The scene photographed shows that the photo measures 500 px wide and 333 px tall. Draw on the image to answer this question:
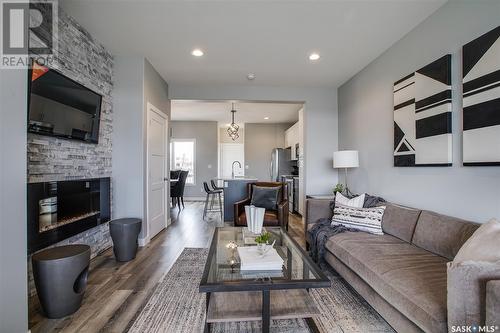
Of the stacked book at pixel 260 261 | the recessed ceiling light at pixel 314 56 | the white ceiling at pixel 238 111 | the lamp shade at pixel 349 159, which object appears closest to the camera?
the stacked book at pixel 260 261

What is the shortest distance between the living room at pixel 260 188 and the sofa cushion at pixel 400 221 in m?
0.02

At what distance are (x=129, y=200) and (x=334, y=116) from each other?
3884 millimetres

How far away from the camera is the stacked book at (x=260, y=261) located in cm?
168

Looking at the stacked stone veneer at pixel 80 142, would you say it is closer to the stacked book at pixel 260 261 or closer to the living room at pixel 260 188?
the living room at pixel 260 188

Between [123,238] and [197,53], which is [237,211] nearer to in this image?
[123,238]

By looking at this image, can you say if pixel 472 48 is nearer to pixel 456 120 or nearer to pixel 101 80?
pixel 456 120

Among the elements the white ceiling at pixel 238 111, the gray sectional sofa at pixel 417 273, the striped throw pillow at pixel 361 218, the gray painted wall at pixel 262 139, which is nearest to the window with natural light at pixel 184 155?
the white ceiling at pixel 238 111

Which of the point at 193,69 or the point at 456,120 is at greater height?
the point at 193,69

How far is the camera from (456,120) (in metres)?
2.18

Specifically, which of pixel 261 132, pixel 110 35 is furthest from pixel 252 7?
A: pixel 261 132

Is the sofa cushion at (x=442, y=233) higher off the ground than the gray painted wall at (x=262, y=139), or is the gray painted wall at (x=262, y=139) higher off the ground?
the gray painted wall at (x=262, y=139)

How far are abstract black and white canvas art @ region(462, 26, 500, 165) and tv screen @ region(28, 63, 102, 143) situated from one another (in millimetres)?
3548

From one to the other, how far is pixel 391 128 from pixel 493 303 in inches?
98.5

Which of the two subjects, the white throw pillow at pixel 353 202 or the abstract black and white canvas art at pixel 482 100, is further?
the white throw pillow at pixel 353 202
